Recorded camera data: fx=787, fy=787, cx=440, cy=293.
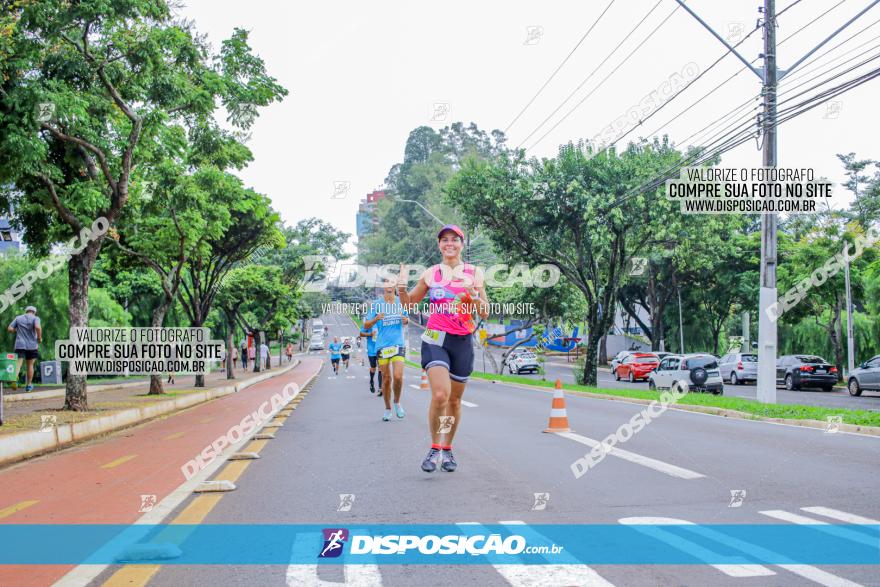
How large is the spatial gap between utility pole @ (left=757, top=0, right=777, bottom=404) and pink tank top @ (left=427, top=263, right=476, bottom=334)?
11.9 metres

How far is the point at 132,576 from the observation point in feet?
13.8

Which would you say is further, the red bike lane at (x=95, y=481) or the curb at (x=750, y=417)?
the curb at (x=750, y=417)

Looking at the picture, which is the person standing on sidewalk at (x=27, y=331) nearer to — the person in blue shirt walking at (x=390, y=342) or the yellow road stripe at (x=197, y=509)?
the person in blue shirt walking at (x=390, y=342)

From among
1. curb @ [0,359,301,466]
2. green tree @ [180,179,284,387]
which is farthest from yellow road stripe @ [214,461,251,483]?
green tree @ [180,179,284,387]

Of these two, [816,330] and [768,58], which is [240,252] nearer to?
[768,58]

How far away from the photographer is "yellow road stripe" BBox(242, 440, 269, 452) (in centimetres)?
925

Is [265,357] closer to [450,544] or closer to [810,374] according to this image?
[810,374]

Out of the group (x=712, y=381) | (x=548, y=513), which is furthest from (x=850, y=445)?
(x=712, y=381)

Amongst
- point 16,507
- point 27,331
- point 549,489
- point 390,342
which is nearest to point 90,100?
point 390,342

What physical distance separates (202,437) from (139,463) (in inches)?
106

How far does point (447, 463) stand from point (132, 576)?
11.5ft

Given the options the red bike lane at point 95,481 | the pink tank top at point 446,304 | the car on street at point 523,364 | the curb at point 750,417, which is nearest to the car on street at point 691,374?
the curb at point 750,417

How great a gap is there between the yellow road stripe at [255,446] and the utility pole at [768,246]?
11.3 metres

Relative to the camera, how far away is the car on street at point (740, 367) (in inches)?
1353
